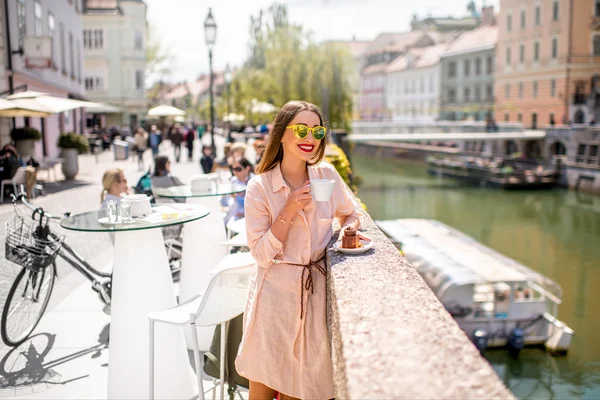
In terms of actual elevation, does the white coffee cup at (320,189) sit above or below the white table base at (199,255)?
above

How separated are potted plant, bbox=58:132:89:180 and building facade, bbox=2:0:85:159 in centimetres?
65

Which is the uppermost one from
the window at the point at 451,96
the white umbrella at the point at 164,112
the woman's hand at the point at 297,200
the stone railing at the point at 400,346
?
the window at the point at 451,96

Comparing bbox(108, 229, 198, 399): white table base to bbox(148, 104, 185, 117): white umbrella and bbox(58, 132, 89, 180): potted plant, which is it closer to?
bbox(58, 132, 89, 180): potted plant

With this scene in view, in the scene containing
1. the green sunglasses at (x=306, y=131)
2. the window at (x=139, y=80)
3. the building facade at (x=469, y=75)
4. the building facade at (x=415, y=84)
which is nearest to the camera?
the green sunglasses at (x=306, y=131)

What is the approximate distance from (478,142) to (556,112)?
721 centimetres

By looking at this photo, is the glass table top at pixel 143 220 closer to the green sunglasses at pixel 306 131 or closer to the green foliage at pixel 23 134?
the green sunglasses at pixel 306 131

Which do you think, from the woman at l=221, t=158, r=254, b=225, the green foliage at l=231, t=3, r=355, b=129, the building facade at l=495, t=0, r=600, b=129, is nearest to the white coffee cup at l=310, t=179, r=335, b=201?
the woman at l=221, t=158, r=254, b=225

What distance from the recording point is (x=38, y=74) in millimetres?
15812

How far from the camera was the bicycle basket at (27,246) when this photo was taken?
4801 millimetres

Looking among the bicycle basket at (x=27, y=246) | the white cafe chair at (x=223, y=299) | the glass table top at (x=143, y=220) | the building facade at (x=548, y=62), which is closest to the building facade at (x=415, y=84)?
the building facade at (x=548, y=62)

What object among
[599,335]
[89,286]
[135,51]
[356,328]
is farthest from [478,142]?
[356,328]

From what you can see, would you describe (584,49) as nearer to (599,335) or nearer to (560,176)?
(560,176)

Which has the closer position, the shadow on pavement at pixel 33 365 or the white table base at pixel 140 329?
the white table base at pixel 140 329

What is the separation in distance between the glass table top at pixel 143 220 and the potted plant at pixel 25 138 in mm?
10190
